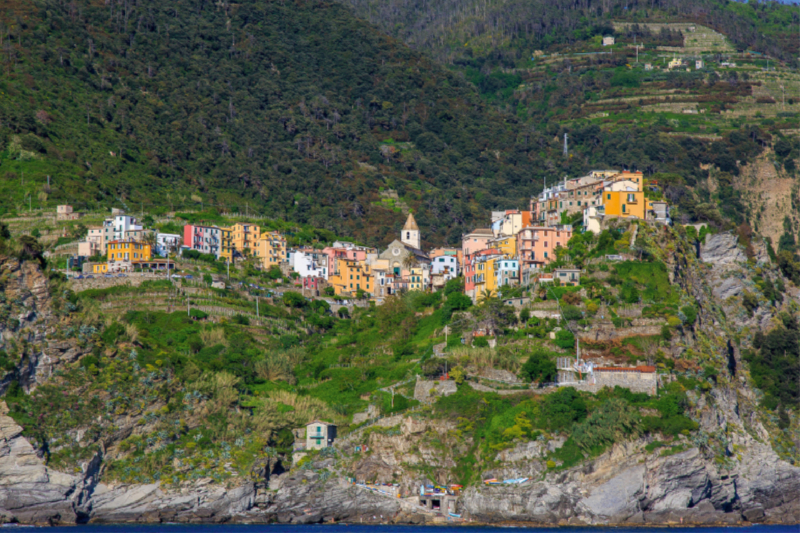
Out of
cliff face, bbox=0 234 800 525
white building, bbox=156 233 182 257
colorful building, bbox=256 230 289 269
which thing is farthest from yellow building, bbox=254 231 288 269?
cliff face, bbox=0 234 800 525

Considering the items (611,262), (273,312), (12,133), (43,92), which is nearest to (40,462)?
(273,312)

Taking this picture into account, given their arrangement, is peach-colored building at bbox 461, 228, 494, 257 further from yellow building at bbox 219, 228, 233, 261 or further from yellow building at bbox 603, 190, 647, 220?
yellow building at bbox 219, 228, 233, 261

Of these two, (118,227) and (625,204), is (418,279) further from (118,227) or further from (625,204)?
(118,227)

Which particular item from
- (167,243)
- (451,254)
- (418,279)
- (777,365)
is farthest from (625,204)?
(167,243)

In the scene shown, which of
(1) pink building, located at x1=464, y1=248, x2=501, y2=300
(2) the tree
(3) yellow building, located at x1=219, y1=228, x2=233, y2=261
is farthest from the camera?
(3) yellow building, located at x1=219, y1=228, x2=233, y2=261

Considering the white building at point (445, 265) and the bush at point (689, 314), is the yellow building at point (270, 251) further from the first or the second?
the bush at point (689, 314)

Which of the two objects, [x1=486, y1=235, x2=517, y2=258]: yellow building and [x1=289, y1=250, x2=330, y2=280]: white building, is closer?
[x1=486, y1=235, x2=517, y2=258]: yellow building
